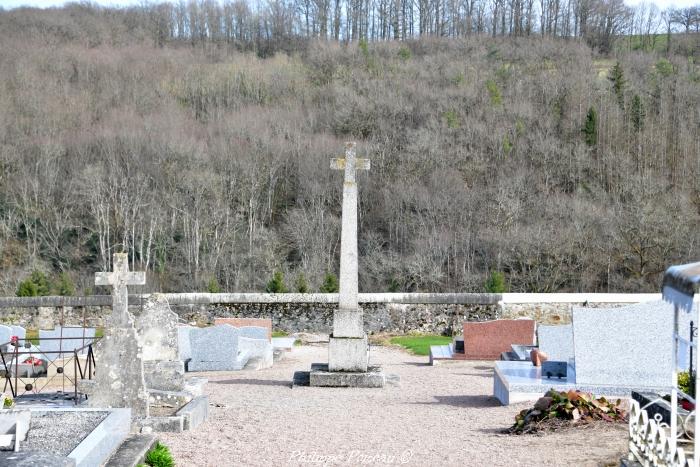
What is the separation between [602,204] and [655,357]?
34.7 m

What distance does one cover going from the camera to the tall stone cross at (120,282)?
10.1 meters

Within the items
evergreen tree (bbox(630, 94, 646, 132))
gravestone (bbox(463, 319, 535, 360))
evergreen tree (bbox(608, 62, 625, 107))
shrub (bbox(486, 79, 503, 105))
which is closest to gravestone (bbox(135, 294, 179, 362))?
gravestone (bbox(463, 319, 535, 360))

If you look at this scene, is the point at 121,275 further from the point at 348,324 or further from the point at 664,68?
the point at 664,68

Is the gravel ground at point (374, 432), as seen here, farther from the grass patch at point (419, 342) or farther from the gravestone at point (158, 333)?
the grass patch at point (419, 342)

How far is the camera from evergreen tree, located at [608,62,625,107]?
5808 cm

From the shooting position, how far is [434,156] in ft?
164

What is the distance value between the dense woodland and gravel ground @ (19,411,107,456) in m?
29.2

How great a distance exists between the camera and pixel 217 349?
17.4 metres

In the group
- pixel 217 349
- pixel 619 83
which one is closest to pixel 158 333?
pixel 217 349

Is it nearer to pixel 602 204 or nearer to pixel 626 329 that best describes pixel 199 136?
pixel 602 204

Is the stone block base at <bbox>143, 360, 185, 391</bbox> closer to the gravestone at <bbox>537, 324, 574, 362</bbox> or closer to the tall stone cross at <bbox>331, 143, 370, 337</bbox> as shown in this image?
the tall stone cross at <bbox>331, 143, 370, 337</bbox>

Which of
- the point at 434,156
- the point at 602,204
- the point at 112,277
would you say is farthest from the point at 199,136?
the point at 112,277

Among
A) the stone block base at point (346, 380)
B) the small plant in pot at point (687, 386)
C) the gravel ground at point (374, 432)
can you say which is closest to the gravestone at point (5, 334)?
the gravel ground at point (374, 432)

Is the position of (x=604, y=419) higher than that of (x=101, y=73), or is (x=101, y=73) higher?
(x=101, y=73)
